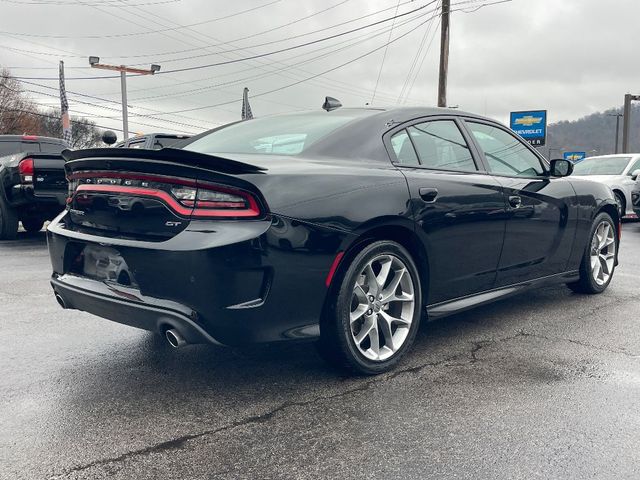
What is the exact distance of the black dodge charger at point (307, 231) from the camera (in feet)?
9.27

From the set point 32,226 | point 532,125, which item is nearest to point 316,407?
point 32,226

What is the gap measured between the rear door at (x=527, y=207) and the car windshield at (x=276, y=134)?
3.61 ft

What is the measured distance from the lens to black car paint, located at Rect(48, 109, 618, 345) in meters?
2.80

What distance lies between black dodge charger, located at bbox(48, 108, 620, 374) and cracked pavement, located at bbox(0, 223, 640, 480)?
33 centimetres

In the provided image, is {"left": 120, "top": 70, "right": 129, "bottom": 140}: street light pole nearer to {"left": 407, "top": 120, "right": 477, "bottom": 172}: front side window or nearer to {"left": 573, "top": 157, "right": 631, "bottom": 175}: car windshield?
{"left": 573, "top": 157, "right": 631, "bottom": 175}: car windshield

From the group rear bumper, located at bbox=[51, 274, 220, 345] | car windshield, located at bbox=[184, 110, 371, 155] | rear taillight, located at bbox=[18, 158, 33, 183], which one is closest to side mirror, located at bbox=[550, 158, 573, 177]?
car windshield, located at bbox=[184, 110, 371, 155]

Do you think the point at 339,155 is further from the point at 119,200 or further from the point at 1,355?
the point at 1,355

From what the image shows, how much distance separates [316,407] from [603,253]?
371cm

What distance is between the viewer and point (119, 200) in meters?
3.05

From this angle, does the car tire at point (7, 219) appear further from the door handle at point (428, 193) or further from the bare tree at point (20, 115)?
the bare tree at point (20, 115)

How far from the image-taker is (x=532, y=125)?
32.2 m

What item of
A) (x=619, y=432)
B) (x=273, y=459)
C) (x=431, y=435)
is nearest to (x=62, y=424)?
(x=273, y=459)

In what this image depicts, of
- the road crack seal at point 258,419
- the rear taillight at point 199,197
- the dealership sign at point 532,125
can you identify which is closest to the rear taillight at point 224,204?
the rear taillight at point 199,197

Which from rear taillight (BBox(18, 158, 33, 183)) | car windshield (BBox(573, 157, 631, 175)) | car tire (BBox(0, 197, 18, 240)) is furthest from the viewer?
car windshield (BBox(573, 157, 631, 175))
